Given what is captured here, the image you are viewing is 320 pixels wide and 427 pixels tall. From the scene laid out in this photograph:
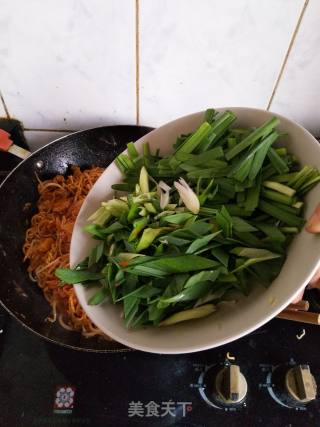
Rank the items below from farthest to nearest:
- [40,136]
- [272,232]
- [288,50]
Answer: [40,136], [288,50], [272,232]

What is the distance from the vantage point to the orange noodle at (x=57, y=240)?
2.77 feet

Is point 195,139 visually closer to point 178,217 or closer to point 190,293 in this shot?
point 178,217

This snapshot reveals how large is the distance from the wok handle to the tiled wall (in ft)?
0.21

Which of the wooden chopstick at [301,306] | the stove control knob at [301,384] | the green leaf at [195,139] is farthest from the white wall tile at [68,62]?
the stove control knob at [301,384]

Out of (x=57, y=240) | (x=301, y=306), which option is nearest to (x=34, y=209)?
(x=57, y=240)

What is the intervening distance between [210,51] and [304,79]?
0.86 feet

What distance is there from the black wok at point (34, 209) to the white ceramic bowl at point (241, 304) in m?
0.12

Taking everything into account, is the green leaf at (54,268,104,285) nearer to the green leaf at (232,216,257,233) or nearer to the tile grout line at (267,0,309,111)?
the green leaf at (232,216,257,233)

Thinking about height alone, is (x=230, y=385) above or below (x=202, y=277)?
below

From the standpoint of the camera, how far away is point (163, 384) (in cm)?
77

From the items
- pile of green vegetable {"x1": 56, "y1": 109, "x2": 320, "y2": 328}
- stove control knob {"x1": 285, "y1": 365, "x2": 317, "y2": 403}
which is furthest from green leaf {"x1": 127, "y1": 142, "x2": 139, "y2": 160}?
stove control knob {"x1": 285, "y1": 365, "x2": 317, "y2": 403}

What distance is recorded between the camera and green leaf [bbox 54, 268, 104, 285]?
686 mm

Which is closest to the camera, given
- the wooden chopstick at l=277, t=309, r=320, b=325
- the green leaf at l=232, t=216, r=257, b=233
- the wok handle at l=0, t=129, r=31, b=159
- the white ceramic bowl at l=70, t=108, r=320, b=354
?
the white ceramic bowl at l=70, t=108, r=320, b=354

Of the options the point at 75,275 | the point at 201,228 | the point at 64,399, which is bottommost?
the point at 64,399
